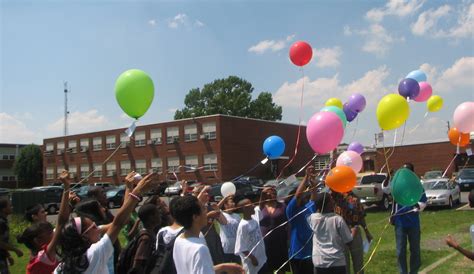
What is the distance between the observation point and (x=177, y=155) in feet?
147

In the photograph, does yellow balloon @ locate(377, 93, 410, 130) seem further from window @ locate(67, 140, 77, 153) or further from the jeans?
window @ locate(67, 140, 77, 153)

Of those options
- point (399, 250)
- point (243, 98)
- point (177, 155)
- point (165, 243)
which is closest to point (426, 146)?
point (177, 155)

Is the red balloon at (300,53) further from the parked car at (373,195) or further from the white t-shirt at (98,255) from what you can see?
the parked car at (373,195)

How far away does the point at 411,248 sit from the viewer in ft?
21.0

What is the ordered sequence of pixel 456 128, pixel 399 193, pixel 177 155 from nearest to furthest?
pixel 399 193, pixel 456 128, pixel 177 155

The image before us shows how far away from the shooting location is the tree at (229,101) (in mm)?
63500

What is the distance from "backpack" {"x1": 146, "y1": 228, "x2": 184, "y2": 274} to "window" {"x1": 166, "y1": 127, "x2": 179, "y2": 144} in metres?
41.0

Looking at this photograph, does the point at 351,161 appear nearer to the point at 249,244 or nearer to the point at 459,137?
the point at 249,244

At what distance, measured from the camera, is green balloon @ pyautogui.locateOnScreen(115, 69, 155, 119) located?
17.7ft

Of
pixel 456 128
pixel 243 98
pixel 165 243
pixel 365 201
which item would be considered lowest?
pixel 365 201

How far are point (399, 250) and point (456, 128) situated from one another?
1968 mm

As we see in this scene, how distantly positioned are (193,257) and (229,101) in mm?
60736

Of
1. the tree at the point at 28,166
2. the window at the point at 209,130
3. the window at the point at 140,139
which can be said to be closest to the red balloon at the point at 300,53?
the window at the point at 209,130

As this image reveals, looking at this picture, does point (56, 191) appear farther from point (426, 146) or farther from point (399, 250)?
point (426, 146)
